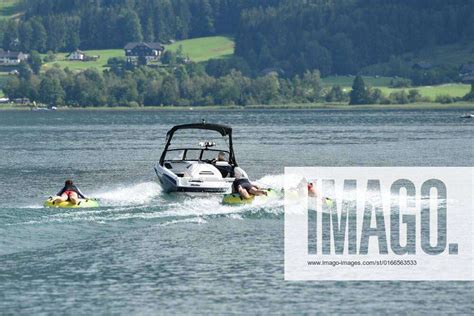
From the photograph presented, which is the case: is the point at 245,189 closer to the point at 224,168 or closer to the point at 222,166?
the point at 224,168

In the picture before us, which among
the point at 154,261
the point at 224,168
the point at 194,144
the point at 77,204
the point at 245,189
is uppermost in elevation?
the point at 245,189

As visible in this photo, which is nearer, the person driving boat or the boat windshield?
the person driving boat

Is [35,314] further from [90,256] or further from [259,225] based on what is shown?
[259,225]

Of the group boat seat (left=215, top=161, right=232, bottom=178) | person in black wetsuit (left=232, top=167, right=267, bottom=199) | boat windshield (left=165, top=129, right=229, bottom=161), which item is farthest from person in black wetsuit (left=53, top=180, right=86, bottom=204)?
boat windshield (left=165, top=129, right=229, bottom=161)

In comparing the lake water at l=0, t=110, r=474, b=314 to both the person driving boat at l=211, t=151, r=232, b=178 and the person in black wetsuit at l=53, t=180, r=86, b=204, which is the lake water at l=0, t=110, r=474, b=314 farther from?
the person driving boat at l=211, t=151, r=232, b=178

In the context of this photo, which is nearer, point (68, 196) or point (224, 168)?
point (68, 196)

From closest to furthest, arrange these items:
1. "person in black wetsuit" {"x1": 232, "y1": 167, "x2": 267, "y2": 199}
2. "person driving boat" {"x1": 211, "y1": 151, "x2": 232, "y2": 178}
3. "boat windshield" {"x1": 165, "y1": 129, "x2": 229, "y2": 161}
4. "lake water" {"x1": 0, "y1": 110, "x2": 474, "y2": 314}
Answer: "lake water" {"x1": 0, "y1": 110, "x2": 474, "y2": 314} < "person in black wetsuit" {"x1": 232, "y1": 167, "x2": 267, "y2": 199} < "person driving boat" {"x1": 211, "y1": 151, "x2": 232, "y2": 178} < "boat windshield" {"x1": 165, "y1": 129, "x2": 229, "y2": 161}

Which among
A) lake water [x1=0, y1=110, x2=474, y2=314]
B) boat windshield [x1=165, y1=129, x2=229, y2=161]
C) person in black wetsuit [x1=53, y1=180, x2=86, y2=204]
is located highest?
person in black wetsuit [x1=53, y1=180, x2=86, y2=204]

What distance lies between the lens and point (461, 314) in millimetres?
45438

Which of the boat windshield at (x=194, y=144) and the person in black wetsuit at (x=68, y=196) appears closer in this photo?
the person in black wetsuit at (x=68, y=196)

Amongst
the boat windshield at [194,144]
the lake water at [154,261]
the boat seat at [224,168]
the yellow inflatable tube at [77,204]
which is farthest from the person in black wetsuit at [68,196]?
the boat windshield at [194,144]

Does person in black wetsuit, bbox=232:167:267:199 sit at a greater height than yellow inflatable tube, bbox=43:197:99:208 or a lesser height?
greater

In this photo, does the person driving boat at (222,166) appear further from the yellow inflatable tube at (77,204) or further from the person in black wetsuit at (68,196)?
the person in black wetsuit at (68,196)

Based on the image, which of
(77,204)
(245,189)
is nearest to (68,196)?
(77,204)
